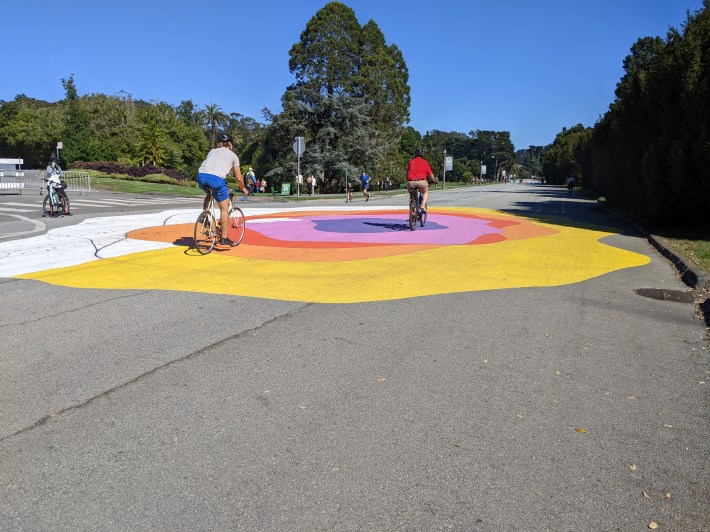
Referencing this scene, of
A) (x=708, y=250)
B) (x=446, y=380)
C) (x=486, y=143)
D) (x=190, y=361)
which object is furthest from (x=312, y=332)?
(x=486, y=143)

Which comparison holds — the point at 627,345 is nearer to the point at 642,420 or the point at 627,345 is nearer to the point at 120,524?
the point at 642,420

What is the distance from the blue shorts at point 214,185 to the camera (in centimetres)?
973

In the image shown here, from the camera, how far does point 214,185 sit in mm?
9734

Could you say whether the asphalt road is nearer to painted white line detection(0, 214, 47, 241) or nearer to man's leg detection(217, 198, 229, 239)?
man's leg detection(217, 198, 229, 239)

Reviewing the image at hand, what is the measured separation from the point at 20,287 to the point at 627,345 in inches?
285

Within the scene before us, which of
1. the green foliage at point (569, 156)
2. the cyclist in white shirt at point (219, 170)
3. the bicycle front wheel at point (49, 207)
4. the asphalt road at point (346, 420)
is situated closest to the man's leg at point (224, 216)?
the cyclist in white shirt at point (219, 170)

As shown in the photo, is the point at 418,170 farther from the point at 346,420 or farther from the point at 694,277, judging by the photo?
the point at 346,420

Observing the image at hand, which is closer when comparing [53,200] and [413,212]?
[413,212]

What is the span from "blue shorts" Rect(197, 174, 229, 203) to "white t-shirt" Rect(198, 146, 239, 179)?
75 mm

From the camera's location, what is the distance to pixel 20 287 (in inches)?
285

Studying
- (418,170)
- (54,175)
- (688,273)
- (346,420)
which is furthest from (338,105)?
(346,420)

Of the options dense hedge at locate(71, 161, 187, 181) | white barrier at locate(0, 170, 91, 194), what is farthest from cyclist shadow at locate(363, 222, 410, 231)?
dense hedge at locate(71, 161, 187, 181)

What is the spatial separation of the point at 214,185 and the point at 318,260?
7.34 ft

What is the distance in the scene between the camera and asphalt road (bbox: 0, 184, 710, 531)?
273cm
